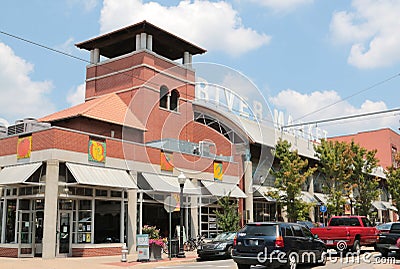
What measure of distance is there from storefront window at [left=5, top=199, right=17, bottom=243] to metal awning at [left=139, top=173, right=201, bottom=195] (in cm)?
683

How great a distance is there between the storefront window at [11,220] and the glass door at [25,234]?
0.53 meters

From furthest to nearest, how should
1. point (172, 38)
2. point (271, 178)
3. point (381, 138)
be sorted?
1. point (381, 138)
2. point (271, 178)
3. point (172, 38)

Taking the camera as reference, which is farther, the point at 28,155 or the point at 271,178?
the point at 271,178

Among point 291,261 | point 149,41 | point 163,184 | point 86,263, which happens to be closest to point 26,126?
point 163,184

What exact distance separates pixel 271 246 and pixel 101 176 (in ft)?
38.0

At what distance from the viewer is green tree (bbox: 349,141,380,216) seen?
43.2 metres

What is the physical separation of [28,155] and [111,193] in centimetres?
462

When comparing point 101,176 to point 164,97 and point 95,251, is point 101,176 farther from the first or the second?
point 164,97

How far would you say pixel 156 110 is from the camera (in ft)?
114

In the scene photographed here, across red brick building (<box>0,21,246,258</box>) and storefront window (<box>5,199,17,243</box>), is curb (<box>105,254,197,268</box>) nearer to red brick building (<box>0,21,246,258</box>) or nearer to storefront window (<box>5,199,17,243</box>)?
red brick building (<box>0,21,246,258</box>)

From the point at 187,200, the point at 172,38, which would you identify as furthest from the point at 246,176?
the point at 172,38

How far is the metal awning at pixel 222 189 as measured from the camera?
3231 centimetres

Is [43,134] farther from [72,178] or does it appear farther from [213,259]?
[213,259]

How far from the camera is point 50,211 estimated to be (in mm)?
22062
